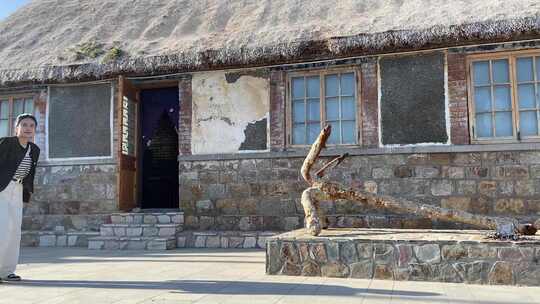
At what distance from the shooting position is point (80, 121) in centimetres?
889

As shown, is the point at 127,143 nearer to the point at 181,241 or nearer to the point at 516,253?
the point at 181,241

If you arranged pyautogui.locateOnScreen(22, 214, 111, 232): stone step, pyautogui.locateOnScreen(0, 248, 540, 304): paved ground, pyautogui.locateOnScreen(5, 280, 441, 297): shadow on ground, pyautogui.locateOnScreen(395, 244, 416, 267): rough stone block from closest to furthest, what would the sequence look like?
pyautogui.locateOnScreen(0, 248, 540, 304): paved ground
pyautogui.locateOnScreen(5, 280, 441, 297): shadow on ground
pyautogui.locateOnScreen(395, 244, 416, 267): rough stone block
pyautogui.locateOnScreen(22, 214, 111, 232): stone step

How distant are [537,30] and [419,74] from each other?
1608 mm

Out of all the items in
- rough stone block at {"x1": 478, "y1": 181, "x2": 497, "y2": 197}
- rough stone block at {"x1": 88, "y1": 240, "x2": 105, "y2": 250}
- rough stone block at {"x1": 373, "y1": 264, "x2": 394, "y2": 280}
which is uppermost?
rough stone block at {"x1": 478, "y1": 181, "x2": 497, "y2": 197}

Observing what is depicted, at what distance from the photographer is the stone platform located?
4.34 meters

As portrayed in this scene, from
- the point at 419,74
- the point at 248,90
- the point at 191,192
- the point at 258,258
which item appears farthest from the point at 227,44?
the point at 258,258

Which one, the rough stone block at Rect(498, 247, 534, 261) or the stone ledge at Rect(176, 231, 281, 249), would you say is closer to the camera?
the rough stone block at Rect(498, 247, 534, 261)

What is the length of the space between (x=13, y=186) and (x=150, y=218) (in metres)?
3.52

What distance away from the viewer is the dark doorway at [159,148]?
9406 mm

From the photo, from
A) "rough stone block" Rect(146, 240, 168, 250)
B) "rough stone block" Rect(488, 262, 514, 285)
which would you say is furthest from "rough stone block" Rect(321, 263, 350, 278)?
"rough stone block" Rect(146, 240, 168, 250)

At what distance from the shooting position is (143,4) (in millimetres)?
11047

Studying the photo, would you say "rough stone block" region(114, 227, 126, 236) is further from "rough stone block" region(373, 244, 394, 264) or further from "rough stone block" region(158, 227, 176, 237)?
"rough stone block" region(373, 244, 394, 264)

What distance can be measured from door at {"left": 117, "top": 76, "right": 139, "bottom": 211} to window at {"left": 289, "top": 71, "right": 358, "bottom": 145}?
2872 mm

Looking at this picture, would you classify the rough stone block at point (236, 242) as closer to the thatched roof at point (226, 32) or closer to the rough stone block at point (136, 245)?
the rough stone block at point (136, 245)
